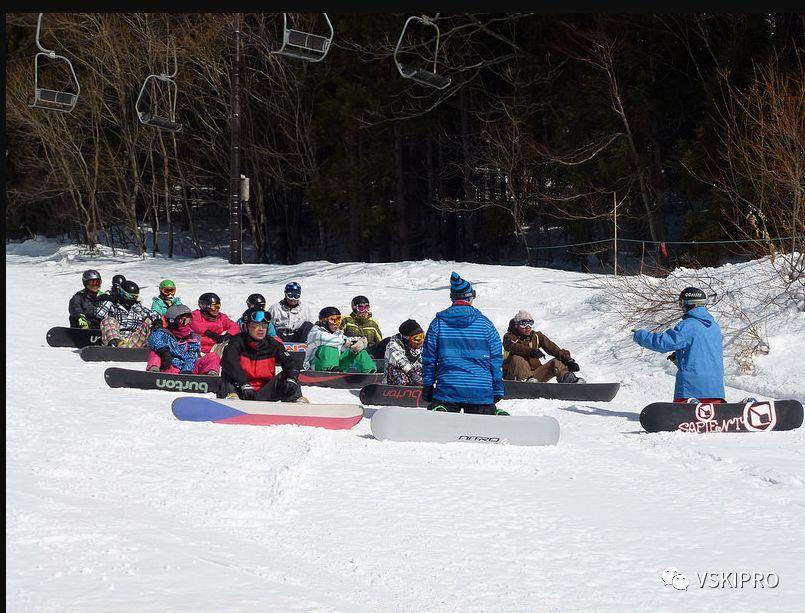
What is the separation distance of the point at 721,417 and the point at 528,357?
110 inches

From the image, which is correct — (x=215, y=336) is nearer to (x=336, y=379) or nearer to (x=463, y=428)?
(x=336, y=379)

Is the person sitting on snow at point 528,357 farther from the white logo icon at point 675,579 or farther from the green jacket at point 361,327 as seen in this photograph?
the white logo icon at point 675,579

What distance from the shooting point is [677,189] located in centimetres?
2320

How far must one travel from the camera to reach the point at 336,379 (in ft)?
35.0

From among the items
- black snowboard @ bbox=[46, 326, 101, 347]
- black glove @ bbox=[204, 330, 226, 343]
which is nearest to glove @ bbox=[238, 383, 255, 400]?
black glove @ bbox=[204, 330, 226, 343]

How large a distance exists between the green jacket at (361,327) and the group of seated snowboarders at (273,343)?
0.5 inches

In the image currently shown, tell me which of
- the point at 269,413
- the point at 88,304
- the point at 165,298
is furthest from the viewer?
the point at 88,304

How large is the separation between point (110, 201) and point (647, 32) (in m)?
19.7

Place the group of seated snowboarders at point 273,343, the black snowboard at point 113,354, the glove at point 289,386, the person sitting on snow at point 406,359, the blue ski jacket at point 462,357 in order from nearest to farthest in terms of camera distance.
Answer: the blue ski jacket at point 462,357 < the glove at point 289,386 < the group of seated snowboarders at point 273,343 < the person sitting on snow at point 406,359 < the black snowboard at point 113,354

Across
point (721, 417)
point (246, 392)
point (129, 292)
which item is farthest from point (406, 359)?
point (129, 292)

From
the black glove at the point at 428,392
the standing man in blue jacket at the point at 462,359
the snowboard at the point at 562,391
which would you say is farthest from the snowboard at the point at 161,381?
the standing man in blue jacket at the point at 462,359

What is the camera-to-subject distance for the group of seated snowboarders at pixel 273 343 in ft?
28.4

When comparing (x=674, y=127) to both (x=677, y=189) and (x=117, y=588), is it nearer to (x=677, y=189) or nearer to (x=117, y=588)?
(x=677, y=189)

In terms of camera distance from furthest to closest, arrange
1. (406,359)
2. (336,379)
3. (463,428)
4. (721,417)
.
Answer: (336,379) < (406,359) < (721,417) < (463,428)
